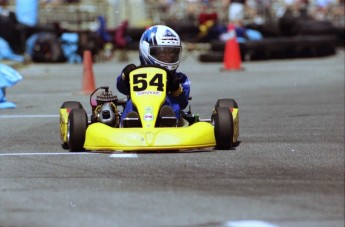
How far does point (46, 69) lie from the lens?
25859mm

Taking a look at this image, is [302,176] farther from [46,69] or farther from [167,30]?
[46,69]

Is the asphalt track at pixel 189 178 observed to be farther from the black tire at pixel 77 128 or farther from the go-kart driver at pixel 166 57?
the go-kart driver at pixel 166 57

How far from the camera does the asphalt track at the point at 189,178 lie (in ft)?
21.3

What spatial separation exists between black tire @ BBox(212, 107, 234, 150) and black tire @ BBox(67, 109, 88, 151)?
1.16 meters

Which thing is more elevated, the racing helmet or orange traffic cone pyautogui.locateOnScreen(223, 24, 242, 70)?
the racing helmet

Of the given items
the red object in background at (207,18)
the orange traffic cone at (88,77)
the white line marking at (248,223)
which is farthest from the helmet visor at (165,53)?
the red object in background at (207,18)

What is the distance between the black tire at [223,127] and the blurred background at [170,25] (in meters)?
17.8

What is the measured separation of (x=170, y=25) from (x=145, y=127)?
2272 centimetres

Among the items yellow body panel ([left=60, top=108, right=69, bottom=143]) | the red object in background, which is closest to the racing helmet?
yellow body panel ([left=60, top=108, right=69, bottom=143])

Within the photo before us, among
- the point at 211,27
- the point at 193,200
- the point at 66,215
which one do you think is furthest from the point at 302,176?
the point at 211,27

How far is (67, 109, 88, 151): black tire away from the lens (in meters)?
9.45

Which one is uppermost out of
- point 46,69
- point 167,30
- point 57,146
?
point 167,30

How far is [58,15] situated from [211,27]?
5.80 metres

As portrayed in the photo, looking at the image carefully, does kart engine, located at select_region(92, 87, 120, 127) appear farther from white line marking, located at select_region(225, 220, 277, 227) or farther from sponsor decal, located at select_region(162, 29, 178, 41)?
white line marking, located at select_region(225, 220, 277, 227)
